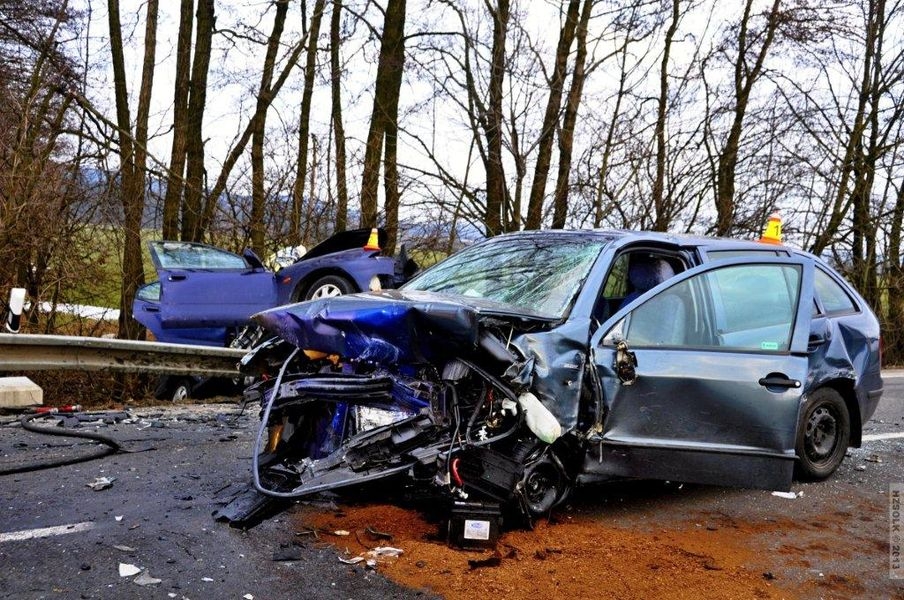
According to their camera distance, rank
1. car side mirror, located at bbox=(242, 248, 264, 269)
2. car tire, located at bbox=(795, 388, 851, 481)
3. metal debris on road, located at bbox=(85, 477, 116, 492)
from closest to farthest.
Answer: metal debris on road, located at bbox=(85, 477, 116, 492) < car tire, located at bbox=(795, 388, 851, 481) < car side mirror, located at bbox=(242, 248, 264, 269)

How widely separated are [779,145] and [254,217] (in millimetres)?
11221

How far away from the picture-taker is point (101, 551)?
3.87 m

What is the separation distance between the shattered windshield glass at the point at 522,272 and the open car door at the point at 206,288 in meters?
5.69

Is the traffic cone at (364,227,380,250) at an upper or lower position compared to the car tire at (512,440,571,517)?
upper

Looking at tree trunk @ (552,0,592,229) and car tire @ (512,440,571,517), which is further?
tree trunk @ (552,0,592,229)

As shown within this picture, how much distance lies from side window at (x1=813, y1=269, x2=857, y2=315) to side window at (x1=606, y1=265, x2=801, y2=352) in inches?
31.6

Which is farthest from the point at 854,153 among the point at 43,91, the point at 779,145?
the point at 43,91

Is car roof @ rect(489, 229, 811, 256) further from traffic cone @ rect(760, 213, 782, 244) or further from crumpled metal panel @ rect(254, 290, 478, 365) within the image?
crumpled metal panel @ rect(254, 290, 478, 365)

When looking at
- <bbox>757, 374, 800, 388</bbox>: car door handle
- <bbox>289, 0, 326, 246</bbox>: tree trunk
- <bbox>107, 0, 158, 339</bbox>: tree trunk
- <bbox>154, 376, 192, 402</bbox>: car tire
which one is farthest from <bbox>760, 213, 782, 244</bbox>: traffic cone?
<bbox>289, 0, 326, 246</bbox>: tree trunk

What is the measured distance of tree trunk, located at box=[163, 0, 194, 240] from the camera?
52.5ft

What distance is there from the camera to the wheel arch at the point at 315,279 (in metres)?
10.9

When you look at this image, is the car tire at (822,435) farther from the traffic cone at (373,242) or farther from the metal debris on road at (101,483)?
the traffic cone at (373,242)

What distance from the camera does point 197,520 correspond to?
4395 mm

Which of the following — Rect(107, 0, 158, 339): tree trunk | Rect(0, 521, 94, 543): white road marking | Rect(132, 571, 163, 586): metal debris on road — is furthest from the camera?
Rect(107, 0, 158, 339): tree trunk
